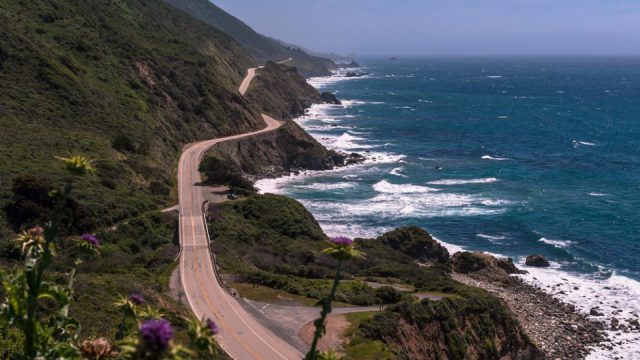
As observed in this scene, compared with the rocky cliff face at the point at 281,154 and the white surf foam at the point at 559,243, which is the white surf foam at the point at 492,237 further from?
the rocky cliff face at the point at 281,154

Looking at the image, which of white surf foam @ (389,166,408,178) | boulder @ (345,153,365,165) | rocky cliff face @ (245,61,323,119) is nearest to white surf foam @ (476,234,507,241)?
white surf foam @ (389,166,408,178)

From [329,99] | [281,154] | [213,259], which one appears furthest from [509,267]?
[329,99]

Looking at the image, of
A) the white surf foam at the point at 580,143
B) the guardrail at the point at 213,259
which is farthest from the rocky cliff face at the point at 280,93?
the guardrail at the point at 213,259

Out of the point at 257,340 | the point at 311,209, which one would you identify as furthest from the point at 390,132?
the point at 257,340

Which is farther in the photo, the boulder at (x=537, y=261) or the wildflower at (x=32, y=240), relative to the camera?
the boulder at (x=537, y=261)

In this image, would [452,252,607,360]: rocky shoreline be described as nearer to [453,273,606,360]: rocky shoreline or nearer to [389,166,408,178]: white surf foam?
[453,273,606,360]: rocky shoreline

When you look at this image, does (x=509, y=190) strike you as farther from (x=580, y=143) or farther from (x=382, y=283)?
(x=382, y=283)

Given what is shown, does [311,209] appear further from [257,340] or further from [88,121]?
[257,340]
